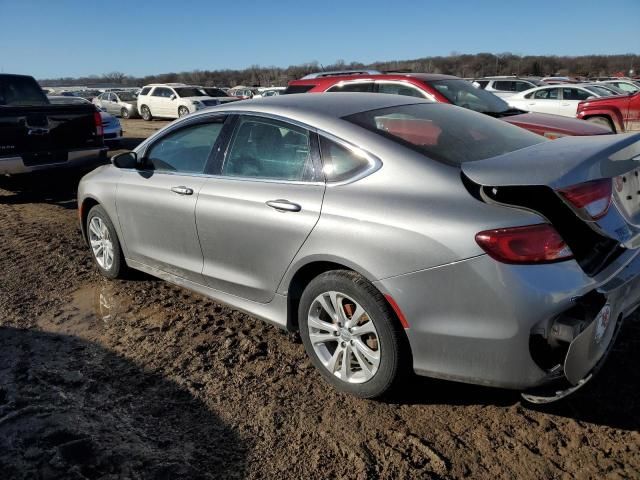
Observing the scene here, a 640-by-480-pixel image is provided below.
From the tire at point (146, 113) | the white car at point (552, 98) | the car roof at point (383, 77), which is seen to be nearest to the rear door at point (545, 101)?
the white car at point (552, 98)

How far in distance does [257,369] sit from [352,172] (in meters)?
1.34

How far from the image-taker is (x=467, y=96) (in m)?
7.83

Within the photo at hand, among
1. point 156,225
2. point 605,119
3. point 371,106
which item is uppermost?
point 371,106

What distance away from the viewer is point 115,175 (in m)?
4.56

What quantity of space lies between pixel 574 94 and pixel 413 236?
16.7 metres

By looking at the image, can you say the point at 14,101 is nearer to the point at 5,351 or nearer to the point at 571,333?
the point at 5,351

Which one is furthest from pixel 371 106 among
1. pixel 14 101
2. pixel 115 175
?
pixel 14 101

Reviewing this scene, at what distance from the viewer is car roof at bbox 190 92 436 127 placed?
3209 mm

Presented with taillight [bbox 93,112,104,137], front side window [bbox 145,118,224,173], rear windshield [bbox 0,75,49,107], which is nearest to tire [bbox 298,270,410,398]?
front side window [bbox 145,118,224,173]

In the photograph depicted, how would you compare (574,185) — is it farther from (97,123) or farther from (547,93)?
(547,93)

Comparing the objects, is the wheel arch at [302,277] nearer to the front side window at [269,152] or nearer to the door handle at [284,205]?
the door handle at [284,205]

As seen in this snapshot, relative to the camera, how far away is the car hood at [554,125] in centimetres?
642

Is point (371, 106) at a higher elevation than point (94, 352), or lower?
higher

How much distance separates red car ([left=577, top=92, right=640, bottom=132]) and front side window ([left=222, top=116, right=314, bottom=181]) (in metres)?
13.0
